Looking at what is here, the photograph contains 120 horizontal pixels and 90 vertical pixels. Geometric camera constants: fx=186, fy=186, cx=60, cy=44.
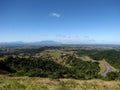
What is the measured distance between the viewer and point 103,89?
3431 centimetres

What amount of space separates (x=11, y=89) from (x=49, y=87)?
262 inches

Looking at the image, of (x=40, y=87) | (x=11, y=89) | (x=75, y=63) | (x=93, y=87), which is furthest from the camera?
(x=75, y=63)

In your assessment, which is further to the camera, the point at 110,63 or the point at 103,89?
the point at 110,63

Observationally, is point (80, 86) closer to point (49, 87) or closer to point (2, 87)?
Result: point (49, 87)

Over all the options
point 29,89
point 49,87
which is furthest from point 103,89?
point 29,89

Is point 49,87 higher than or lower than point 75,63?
higher

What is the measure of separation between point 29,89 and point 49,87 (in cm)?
375

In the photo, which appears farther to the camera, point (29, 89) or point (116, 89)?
point (116, 89)

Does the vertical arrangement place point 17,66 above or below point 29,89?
below

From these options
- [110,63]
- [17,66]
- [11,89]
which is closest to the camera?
[11,89]

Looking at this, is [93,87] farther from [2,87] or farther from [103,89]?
[2,87]

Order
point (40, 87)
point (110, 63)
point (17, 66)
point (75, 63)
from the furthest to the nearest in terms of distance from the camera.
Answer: point (110, 63)
point (75, 63)
point (17, 66)
point (40, 87)

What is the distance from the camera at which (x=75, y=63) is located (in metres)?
178

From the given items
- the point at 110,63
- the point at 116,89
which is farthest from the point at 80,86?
the point at 110,63
